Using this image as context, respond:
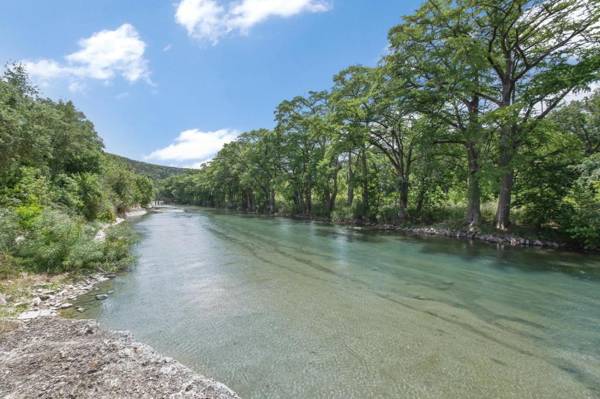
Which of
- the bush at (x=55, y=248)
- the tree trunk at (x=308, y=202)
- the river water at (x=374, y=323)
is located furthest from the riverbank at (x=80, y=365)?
the tree trunk at (x=308, y=202)

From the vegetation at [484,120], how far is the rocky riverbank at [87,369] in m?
14.2

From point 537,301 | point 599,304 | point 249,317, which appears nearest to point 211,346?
point 249,317

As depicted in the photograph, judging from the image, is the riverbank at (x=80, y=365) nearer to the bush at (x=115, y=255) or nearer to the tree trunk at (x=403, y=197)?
the bush at (x=115, y=255)

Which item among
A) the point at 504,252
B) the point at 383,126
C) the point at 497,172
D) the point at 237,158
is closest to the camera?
the point at 504,252

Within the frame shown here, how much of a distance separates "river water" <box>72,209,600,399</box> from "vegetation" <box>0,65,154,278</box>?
1.47 meters

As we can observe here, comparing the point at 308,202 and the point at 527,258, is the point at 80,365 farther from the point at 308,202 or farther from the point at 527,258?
the point at 308,202

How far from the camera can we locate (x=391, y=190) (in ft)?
77.4

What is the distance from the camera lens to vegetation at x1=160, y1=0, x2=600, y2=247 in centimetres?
1258

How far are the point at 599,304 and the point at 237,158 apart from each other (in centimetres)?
4332

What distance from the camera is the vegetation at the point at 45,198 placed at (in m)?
7.29

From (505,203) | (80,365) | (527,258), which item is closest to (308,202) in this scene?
(505,203)

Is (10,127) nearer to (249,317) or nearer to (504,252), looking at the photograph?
(249,317)

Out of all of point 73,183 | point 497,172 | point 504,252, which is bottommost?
point 504,252

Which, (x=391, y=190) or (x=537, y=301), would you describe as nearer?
(x=537, y=301)
